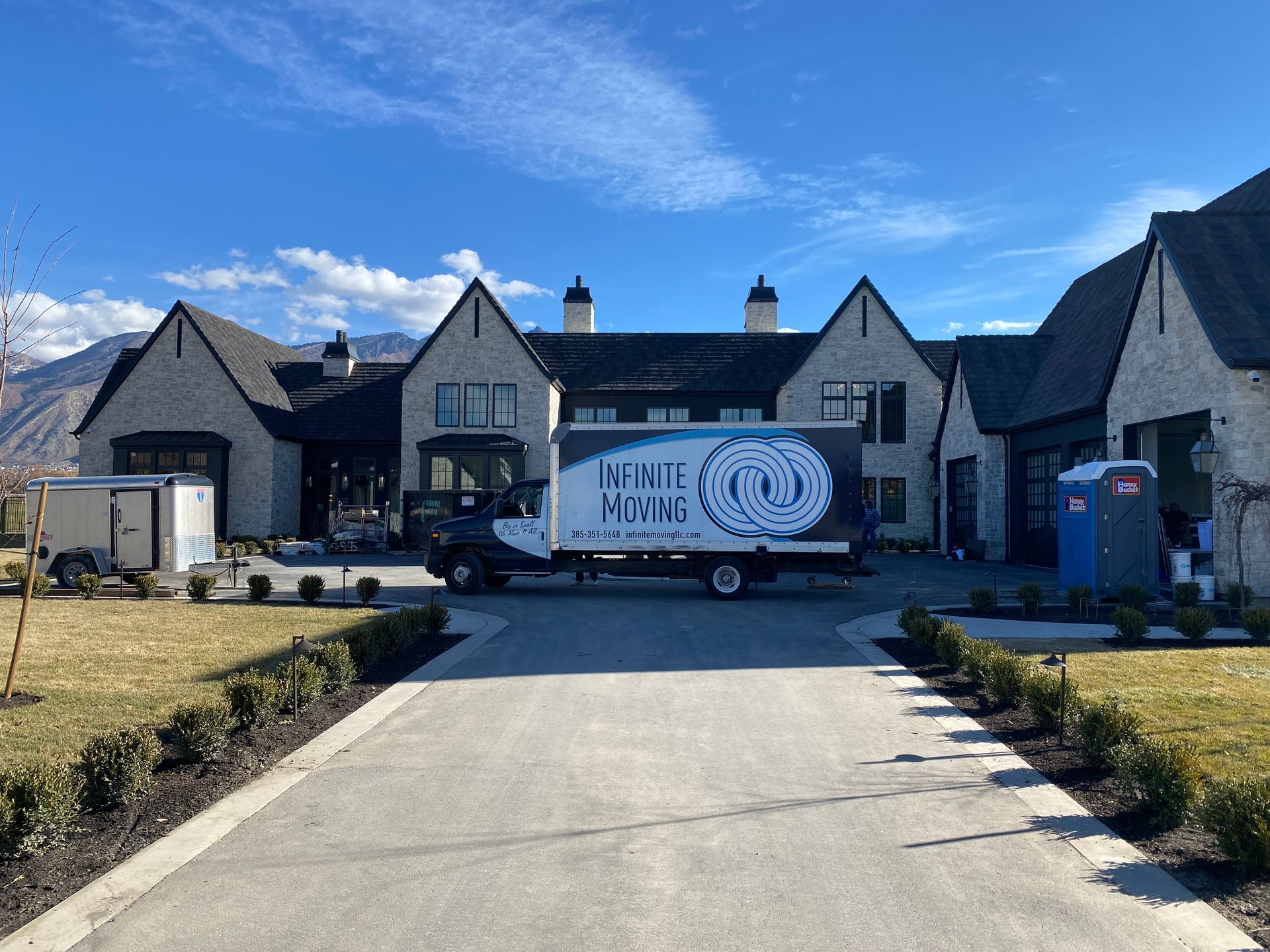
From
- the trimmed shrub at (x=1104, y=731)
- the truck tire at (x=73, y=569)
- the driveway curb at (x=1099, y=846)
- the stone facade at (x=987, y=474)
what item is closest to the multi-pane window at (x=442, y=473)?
the truck tire at (x=73, y=569)

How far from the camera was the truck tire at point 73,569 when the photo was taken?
1995 cm

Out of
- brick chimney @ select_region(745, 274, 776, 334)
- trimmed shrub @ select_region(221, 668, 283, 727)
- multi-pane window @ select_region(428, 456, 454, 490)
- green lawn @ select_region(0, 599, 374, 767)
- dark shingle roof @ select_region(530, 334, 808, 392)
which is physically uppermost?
brick chimney @ select_region(745, 274, 776, 334)

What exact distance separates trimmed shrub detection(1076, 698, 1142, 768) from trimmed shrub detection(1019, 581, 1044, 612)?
8.00 metres

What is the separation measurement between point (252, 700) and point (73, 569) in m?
15.8

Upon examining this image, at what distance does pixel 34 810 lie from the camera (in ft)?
15.9

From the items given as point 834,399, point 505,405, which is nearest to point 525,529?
point 505,405

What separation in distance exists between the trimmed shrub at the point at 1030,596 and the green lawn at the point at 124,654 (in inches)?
423

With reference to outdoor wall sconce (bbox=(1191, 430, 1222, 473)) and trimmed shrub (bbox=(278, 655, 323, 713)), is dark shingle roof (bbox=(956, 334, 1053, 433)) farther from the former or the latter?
trimmed shrub (bbox=(278, 655, 323, 713))

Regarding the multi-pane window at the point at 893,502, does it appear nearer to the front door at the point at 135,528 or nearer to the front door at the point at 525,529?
the front door at the point at 525,529

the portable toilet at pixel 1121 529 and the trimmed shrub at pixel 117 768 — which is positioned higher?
the portable toilet at pixel 1121 529

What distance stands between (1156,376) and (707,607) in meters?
11.1

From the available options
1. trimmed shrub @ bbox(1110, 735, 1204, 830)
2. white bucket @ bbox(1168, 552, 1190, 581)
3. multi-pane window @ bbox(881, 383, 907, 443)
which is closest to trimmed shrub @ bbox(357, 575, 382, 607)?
trimmed shrub @ bbox(1110, 735, 1204, 830)

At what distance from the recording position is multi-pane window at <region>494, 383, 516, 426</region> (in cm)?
3344

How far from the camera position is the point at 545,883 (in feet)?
15.1
